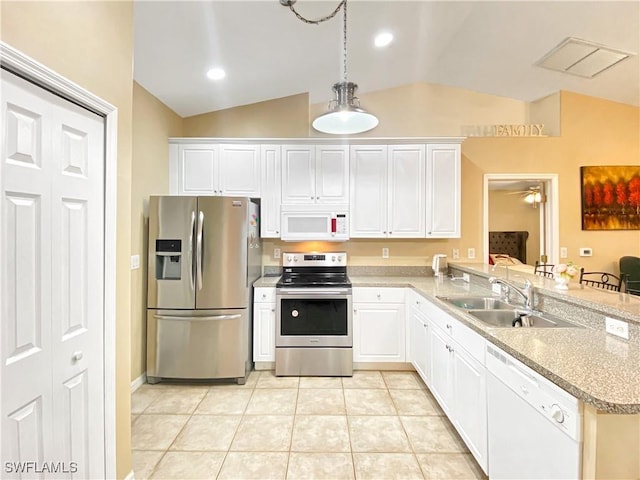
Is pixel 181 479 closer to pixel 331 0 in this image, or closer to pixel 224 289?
pixel 224 289

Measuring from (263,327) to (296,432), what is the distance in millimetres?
1155

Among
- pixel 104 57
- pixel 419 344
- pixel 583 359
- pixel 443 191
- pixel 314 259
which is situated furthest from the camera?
pixel 314 259

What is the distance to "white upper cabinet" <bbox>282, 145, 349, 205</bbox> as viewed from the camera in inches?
138

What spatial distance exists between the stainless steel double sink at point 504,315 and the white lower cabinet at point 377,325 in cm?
74

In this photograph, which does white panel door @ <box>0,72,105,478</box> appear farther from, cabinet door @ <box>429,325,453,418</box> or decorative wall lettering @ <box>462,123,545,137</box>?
decorative wall lettering @ <box>462,123,545,137</box>

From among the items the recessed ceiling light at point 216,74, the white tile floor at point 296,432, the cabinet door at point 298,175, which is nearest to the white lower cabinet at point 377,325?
the white tile floor at point 296,432

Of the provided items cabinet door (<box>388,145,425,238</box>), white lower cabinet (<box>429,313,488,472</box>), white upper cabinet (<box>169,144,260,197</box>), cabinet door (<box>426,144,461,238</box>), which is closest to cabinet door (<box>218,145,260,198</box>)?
white upper cabinet (<box>169,144,260,197</box>)

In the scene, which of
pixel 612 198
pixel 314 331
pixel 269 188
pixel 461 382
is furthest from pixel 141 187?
pixel 612 198

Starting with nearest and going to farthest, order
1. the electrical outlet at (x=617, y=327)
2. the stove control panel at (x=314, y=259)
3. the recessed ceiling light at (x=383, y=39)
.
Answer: the electrical outlet at (x=617, y=327)
the recessed ceiling light at (x=383, y=39)
the stove control panel at (x=314, y=259)

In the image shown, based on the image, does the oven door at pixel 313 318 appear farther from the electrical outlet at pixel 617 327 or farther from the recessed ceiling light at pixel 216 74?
the recessed ceiling light at pixel 216 74

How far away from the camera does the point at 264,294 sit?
3.19 meters

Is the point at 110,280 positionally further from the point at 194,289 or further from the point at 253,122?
the point at 253,122

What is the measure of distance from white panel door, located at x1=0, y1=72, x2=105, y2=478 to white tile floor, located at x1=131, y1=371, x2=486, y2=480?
68cm

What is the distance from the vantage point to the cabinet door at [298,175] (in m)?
3.50
